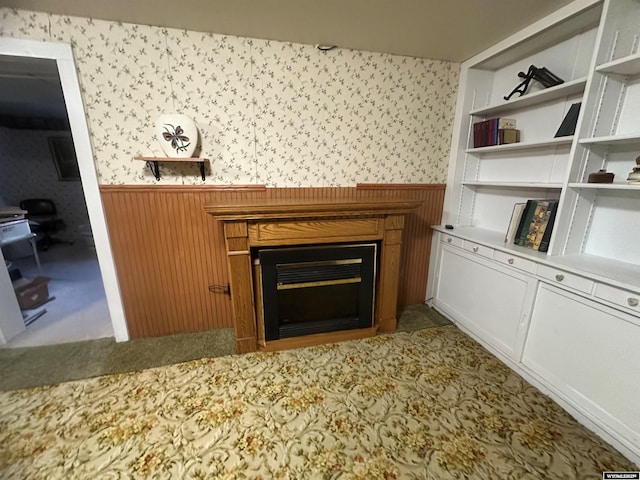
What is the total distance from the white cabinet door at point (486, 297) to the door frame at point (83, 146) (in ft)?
9.28

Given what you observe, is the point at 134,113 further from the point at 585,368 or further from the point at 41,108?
the point at 41,108

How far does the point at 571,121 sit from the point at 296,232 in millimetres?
1869

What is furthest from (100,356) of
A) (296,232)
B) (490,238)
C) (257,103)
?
(490,238)

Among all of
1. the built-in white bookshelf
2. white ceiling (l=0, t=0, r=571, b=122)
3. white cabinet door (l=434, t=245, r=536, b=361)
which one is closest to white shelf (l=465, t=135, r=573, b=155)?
the built-in white bookshelf

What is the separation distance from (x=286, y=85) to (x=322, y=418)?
2.30 meters

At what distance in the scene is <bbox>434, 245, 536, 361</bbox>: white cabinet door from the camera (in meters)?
1.81

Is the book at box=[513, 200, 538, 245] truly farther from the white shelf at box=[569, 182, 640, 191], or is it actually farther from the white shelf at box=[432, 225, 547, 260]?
the white shelf at box=[569, 182, 640, 191]

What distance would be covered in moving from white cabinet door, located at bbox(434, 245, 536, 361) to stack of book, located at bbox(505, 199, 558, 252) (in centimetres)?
23

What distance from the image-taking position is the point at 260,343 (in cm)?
206

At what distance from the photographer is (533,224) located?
183 cm

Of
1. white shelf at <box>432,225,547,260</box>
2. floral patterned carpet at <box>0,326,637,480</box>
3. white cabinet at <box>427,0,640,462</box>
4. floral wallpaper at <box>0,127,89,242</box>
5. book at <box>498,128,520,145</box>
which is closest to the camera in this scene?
floral patterned carpet at <box>0,326,637,480</box>

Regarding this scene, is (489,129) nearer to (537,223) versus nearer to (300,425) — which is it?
(537,223)

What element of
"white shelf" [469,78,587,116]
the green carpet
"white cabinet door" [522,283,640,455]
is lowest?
the green carpet

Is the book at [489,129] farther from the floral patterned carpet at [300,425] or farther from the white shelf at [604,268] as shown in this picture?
the floral patterned carpet at [300,425]
